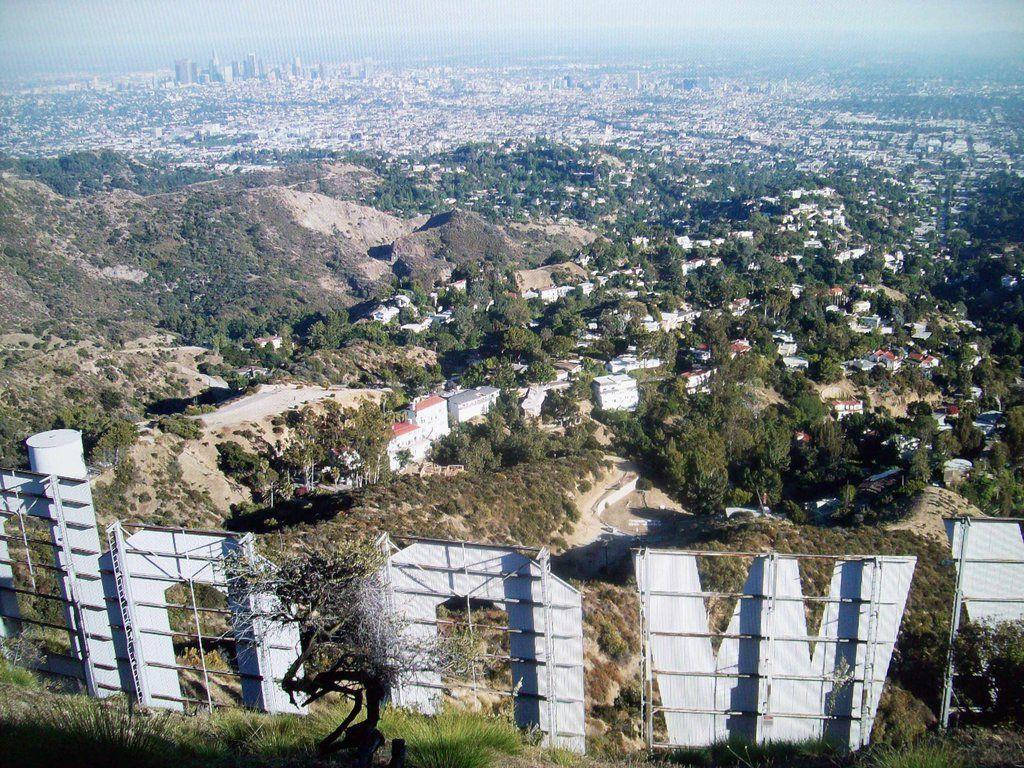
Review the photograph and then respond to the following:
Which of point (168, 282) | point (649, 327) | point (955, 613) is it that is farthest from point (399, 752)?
point (168, 282)

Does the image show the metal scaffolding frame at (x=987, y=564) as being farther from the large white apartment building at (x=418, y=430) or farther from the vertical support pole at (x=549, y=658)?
the large white apartment building at (x=418, y=430)

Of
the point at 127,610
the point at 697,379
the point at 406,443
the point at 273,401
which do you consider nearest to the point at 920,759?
the point at 127,610

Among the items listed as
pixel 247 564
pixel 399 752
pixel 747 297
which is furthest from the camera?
pixel 747 297

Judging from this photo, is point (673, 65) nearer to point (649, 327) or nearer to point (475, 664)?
point (649, 327)

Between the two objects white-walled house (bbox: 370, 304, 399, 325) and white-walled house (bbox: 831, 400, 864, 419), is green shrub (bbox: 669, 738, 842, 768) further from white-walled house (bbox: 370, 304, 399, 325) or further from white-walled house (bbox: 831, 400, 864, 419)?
white-walled house (bbox: 370, 304, 399, 325)

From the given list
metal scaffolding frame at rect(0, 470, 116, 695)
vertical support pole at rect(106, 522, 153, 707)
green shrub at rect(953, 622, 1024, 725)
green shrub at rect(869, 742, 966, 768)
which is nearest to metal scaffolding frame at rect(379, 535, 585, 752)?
vertical support pole at rect(106, 522, 153, 707)

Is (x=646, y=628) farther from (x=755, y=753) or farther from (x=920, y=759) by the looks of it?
(x=920, y=759)
